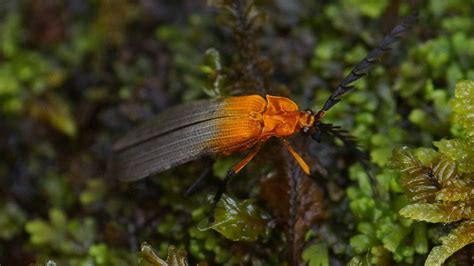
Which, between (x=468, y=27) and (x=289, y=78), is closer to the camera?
(x=468, y=27)

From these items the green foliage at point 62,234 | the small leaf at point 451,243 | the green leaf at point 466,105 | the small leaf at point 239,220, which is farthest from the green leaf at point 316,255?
the green foliage at point 62,234

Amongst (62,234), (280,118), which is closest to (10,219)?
(62,234)

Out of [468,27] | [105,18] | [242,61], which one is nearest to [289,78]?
[242,61]

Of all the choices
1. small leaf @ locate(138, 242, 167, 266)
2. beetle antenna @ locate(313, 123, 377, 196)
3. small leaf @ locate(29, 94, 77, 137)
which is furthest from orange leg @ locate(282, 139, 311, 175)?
small leaf @ locate(29, 94, 77, 137)

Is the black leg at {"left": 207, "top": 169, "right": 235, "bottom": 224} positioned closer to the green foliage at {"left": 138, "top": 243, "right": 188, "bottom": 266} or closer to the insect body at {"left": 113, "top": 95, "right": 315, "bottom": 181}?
the insect body at {"left": 113, "top": 95, "right": 315, "bottom": 181}

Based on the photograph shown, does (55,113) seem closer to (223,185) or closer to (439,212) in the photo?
(223,185)

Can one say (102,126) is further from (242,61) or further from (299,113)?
(299,113)
